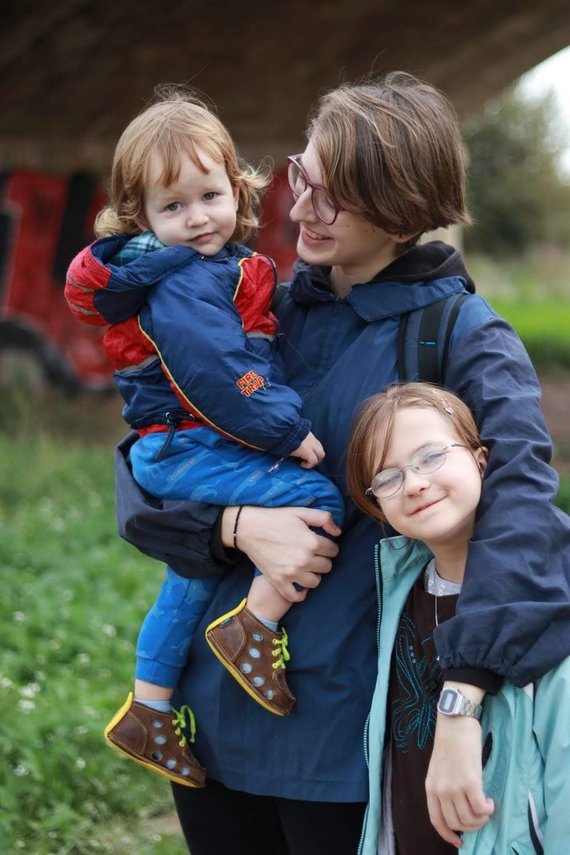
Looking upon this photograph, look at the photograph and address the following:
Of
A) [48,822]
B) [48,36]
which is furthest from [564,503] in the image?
[48,36]

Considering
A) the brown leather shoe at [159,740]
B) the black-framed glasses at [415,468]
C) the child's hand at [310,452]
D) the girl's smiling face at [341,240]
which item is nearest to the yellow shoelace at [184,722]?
the brown leather shoe at [159,740]

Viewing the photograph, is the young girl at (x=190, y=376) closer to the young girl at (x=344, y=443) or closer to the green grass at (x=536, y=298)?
the young girl at (x=344, y=443)

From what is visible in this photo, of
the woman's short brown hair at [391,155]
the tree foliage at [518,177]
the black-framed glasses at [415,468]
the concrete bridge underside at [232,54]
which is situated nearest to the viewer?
the black-framed glasses at [415,468]

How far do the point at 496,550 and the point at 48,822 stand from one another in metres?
2.52

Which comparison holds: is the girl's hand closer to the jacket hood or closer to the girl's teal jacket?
the girl's teal jacket

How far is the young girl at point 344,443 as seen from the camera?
1.92 metres

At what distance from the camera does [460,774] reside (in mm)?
1740

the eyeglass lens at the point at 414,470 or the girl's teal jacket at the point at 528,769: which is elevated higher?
the eyeglass lens at the point at 414,470

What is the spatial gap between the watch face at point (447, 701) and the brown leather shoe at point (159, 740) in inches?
24.0

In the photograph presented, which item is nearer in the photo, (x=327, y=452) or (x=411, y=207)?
(x=411, y=207)

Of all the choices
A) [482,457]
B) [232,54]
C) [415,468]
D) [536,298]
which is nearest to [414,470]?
[415,468]

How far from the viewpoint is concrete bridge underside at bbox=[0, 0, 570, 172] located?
30.8ft

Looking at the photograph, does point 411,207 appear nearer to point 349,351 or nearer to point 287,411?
point 349,351

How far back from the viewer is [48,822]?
12.3ft
